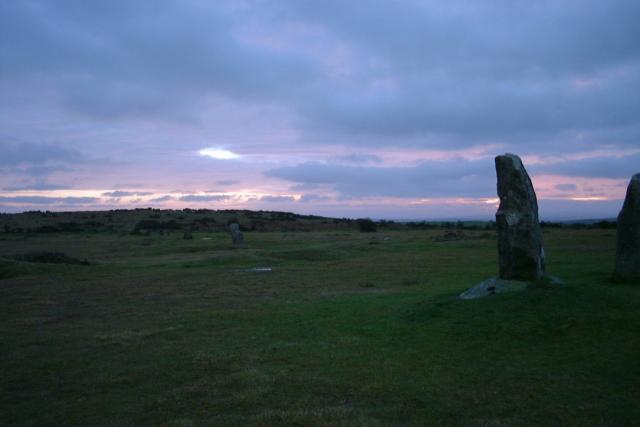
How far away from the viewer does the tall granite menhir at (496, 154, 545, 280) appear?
1683 cm

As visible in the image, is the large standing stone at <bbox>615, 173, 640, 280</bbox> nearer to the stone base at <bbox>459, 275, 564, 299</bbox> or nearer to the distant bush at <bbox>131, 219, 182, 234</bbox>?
the stone base at <bbox>459, 275, 564, 299</bbox>

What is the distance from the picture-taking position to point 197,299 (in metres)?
20.0

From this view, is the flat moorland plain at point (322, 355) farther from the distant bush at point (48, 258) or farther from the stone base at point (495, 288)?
the distant bush at point (48, 258)

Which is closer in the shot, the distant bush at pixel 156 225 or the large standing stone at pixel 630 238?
the large standing stone at pixel 630 238

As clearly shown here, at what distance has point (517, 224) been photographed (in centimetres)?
1742

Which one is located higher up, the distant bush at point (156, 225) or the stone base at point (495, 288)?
the distant bush at point (156, 225)

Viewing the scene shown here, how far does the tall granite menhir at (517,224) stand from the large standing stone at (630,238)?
2685 mm

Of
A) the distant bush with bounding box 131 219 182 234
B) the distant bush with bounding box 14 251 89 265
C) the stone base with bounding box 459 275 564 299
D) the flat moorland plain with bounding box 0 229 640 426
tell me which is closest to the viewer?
the flat moorland plain with bounding box 0 229 640 426

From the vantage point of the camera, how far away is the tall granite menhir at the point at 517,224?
16828 millimetres

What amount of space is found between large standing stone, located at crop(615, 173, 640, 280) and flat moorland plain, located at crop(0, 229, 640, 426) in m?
0.75

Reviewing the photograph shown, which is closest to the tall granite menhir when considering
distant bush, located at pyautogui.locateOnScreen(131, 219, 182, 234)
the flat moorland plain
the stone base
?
the stone base

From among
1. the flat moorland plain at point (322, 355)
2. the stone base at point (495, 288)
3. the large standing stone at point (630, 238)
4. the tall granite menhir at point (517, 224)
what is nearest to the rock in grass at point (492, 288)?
the stone base at point (495, 288)

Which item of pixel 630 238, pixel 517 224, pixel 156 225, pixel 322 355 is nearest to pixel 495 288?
pixel 517 224

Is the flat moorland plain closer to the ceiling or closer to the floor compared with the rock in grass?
closer to the floor
